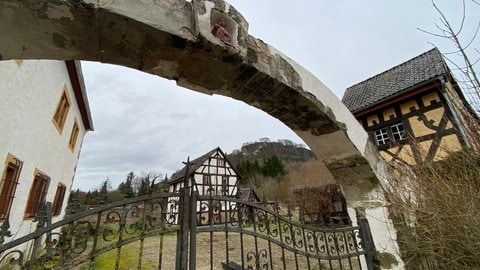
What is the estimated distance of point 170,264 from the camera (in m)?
5.78

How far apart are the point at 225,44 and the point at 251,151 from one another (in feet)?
130

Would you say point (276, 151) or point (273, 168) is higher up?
point (276, 151)

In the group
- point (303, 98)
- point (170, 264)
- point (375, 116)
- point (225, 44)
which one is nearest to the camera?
point (225, 44)

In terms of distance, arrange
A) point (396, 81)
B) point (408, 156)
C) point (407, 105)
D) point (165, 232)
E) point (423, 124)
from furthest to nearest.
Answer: point (396, 81), point (407, 105), point (423, 124), point (408, 156), point (165, 232)

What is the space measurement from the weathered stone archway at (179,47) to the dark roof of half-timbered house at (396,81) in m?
6.66

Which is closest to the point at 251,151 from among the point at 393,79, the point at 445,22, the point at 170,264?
the point at 393,79

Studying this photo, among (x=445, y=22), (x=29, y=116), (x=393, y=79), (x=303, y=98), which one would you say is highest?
(x=393, y=79)

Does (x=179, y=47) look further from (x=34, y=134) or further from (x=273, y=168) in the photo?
(x=273, y=168)

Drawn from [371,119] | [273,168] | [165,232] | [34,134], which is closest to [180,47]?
[165,232]

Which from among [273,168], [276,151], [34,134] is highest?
[276,151]

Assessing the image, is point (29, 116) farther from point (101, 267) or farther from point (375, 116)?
point (375, 116)

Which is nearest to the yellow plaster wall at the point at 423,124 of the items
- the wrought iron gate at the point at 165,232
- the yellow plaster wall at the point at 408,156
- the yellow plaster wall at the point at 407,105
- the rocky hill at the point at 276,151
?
the yellow plaster wall at the point at 407,105

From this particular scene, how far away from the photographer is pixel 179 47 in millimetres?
1437

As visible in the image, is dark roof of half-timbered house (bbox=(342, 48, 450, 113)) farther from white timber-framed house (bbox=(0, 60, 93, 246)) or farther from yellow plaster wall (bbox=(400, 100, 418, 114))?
white timber-framed house (bbox=(0, 60, 93, 246))
